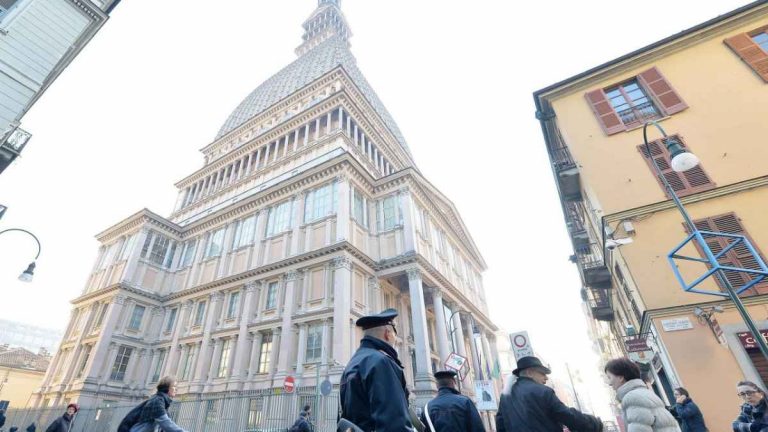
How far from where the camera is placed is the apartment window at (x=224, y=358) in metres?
20.3

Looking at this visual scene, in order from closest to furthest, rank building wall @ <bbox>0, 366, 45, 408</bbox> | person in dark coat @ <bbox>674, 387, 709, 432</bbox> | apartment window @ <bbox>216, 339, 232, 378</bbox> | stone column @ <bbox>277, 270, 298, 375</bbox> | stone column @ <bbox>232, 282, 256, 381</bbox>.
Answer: person in dark coat @ <bbox>674, 387, 709, 432</bbox> < stone column @ <bbox>277, 270, 298, 375</bbox> < stone column @ <bbox>232, 282, 256, 381</bbox> < apartment window @ <bbox>216, 339, 232, 378</bbox> < building wall @ <bbox>0, 366, 45, 408</bbox>

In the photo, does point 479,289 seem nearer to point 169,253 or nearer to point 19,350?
point 169,253

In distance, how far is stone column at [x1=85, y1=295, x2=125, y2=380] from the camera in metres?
22.3

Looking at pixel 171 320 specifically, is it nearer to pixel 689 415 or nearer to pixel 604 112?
pixel 689 415

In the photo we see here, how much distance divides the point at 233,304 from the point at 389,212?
41.5 feet

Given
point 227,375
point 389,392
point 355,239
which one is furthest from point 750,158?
point 227,375

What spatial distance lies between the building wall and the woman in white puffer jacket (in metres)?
59.5

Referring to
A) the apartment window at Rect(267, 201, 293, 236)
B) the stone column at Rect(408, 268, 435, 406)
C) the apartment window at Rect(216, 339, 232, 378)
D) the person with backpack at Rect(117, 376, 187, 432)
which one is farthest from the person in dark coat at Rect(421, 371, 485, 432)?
the apartment window at Rect(267, 201, 293, 236)

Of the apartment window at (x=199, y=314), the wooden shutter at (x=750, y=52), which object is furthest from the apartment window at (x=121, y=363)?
the wooden shutter at (x=750, y=52)

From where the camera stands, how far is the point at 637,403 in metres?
3.50

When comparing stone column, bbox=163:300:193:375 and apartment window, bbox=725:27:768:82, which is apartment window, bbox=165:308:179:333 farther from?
apartment window, bbox=725:27:768:82

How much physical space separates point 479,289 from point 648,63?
25.3 meters

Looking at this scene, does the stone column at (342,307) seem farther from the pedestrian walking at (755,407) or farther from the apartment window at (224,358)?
the pedestrian walking at (755,407)

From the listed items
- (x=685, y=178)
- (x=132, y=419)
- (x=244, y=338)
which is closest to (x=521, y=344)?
(x=132, y=419)
